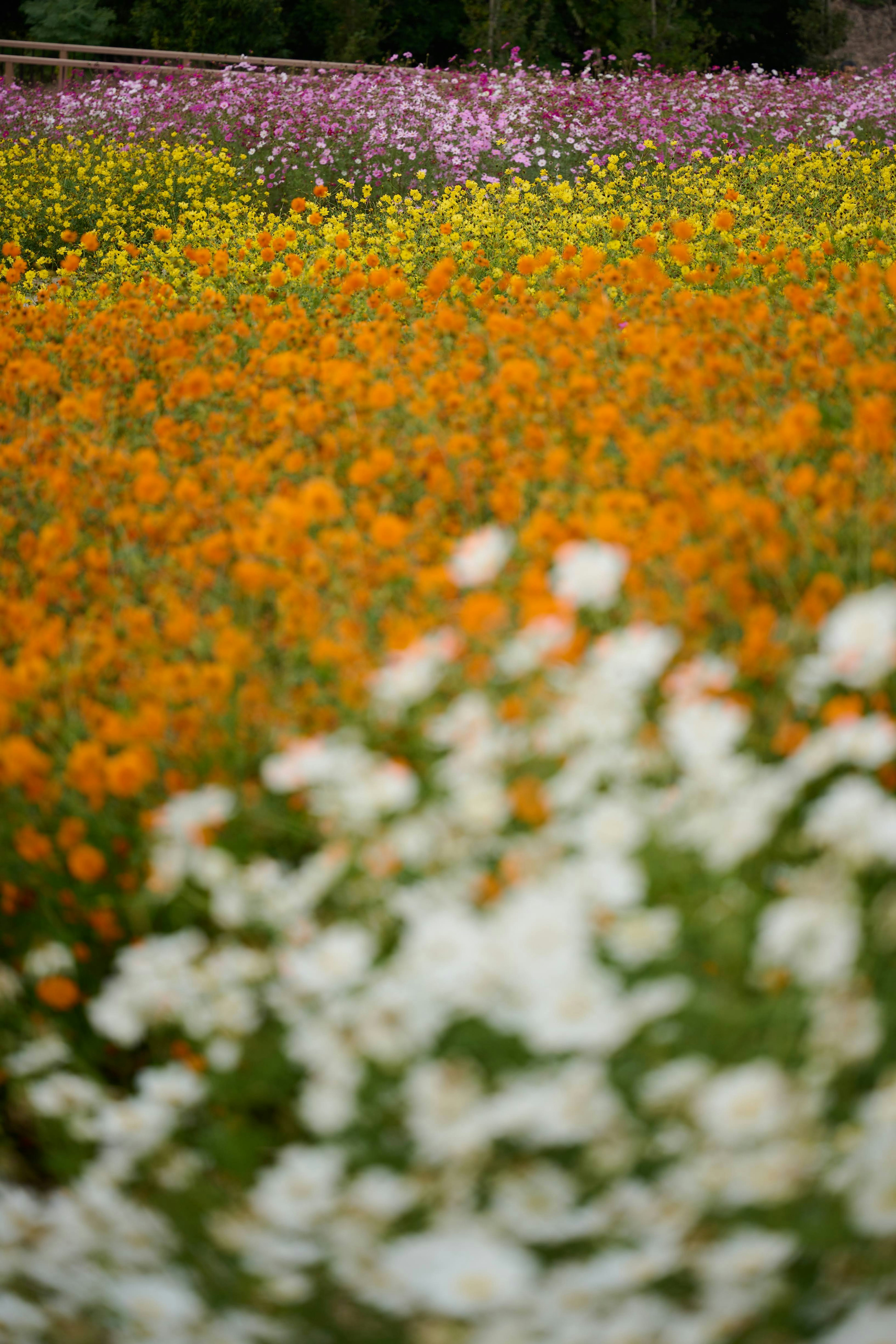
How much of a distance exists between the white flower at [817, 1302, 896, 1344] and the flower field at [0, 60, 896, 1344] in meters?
0.01

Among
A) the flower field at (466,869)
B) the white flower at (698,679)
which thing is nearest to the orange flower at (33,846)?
the flower field at (466,869)

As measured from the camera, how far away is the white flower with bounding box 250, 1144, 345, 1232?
5.19 feet

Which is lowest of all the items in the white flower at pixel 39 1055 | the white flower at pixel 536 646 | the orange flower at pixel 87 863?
the white flower at pixel 39 1055

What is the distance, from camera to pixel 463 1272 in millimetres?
1479

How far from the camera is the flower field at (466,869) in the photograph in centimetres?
153

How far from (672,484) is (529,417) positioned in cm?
98

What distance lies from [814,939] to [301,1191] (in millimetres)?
755

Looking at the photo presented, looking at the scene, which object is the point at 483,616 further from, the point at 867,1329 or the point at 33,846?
the point at 867,1329

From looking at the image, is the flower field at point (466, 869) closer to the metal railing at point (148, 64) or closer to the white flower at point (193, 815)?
the white flower at point (193, 815)

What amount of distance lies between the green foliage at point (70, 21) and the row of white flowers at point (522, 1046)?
28534mm

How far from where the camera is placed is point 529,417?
3.71 m

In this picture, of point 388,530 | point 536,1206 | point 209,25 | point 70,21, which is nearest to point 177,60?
point 209,25

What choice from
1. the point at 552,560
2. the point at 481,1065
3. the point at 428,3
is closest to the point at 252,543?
the point at 552,560

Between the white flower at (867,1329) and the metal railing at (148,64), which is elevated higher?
the metal railing at (148,64)
